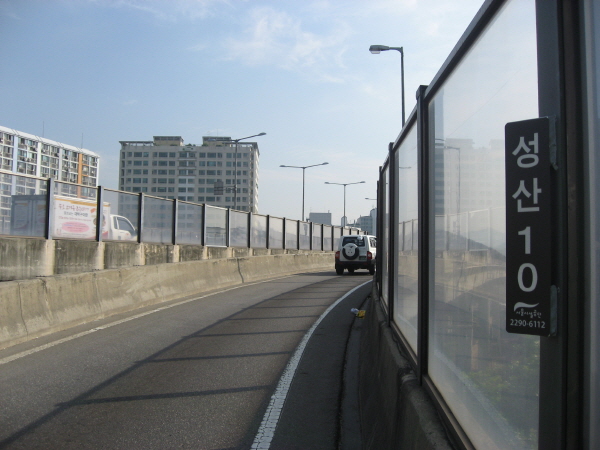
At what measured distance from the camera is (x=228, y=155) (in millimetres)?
182750

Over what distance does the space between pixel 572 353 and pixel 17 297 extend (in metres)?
8.07

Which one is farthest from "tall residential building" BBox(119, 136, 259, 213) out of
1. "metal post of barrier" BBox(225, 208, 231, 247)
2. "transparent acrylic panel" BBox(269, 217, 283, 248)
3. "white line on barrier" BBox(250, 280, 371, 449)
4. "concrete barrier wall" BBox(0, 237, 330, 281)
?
"white line on barrier" BBox(250, 280, 371, 449)

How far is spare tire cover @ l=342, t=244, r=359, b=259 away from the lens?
1038 inches

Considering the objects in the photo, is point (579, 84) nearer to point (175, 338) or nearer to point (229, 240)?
point (175, 338)

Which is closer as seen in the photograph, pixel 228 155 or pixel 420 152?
pixel 420 152

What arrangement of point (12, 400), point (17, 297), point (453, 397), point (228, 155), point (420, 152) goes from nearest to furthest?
point (453, 397)
point (420, 152)
point (12, 400)
point (17, 297)
point (228, 155)

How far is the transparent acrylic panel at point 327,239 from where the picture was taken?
4222 centimetres

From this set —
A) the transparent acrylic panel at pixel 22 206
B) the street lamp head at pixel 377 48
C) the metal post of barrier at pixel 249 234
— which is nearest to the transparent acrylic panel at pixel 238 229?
the metal post of barrier at pixel 249 234

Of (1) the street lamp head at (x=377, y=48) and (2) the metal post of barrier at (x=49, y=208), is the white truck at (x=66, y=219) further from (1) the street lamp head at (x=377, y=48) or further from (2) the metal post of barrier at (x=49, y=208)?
(1) the street lamp head at (x=377, y=48)

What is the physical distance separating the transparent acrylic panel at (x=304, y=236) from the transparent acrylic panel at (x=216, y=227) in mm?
10623

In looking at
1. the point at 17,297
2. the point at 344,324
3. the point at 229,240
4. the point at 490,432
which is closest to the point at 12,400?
the point at 17,297

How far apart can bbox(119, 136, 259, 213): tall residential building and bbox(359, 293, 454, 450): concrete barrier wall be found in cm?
17284

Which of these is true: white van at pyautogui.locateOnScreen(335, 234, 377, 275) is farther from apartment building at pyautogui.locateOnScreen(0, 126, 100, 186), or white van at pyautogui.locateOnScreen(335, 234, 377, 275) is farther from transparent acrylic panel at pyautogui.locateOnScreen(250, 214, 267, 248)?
apartment building at pyautogui.locateOnScreen(0, 126, 100, 186)

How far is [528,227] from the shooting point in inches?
67.2
